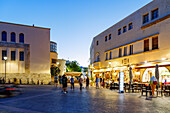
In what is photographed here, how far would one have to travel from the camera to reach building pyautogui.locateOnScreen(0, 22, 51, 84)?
1313 inches

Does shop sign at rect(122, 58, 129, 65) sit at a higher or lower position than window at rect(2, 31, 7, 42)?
lower

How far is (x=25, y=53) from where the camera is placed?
34812 millimetres

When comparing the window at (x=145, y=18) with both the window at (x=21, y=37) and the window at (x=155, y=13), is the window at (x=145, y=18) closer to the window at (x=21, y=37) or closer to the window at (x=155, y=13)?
the window at (x=155, y=13)

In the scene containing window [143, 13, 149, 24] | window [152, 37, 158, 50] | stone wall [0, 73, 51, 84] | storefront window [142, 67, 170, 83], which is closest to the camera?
storefront window [142, 67, 170, 83]

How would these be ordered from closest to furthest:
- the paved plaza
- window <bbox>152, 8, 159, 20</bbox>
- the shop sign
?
the paved plaza, window <bbox>152, 8, 159, 20</bbox>, the shop sign

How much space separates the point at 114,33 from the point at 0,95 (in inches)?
918

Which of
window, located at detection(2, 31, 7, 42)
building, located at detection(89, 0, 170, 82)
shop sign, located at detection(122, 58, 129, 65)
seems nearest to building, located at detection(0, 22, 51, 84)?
window, located at detection(2, 31, 7, 42)

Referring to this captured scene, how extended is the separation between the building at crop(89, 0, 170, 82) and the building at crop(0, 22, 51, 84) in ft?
39.8

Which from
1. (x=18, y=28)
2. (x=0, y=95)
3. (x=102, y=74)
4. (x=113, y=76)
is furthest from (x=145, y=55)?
(x=18, y=28)

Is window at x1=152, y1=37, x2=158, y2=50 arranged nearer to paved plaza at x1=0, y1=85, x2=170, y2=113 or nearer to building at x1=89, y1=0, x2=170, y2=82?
building at x1=89, y1=0, x2=170, y2=82

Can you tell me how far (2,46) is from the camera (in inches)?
1294

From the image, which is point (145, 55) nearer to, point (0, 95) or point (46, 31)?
point (0, 95)

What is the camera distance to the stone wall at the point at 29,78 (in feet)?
110

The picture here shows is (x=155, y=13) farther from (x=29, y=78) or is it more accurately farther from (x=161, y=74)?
(x=29, y=78)
